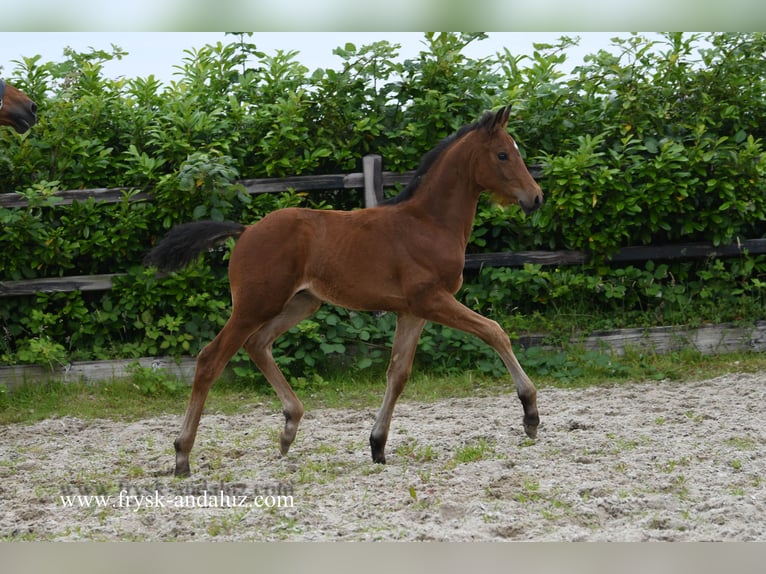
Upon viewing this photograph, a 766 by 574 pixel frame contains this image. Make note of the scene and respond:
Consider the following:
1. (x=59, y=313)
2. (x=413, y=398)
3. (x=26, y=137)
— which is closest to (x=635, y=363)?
(x=413, y=398)

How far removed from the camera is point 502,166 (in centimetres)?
500

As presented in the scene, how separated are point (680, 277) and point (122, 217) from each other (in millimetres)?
5084

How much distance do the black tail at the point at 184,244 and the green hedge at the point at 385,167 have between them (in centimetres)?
205

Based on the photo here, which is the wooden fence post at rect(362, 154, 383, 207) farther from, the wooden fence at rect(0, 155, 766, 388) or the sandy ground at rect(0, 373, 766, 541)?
the sandy ground at rect(0, 373, 766, 541)

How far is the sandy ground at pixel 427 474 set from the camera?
4.17 metres

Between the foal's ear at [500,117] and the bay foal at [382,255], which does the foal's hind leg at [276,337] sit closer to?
the bay foal at [382,255]

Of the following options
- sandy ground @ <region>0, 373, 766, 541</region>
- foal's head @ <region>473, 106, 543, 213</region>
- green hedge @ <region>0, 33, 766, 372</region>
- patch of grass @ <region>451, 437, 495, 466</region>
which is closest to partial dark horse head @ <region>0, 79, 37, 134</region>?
green hedge @ <region>0, 33, 766, 372</region>

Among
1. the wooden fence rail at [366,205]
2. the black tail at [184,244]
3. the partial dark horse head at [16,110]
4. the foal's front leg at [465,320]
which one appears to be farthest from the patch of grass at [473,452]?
the partial dark horse head at [16,110]

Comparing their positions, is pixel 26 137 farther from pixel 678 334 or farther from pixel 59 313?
pixel 678 334

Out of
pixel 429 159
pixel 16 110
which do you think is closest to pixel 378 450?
pixel 429 159

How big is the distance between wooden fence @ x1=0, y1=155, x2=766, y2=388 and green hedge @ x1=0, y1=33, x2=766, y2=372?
11 cm

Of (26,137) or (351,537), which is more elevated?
(26,137)

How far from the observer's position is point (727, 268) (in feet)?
27.3

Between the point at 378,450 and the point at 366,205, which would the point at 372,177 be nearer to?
the point at 366,205
